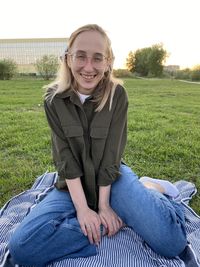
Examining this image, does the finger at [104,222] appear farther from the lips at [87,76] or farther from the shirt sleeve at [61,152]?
the lips at [87,76]

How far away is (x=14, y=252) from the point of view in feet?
6.49

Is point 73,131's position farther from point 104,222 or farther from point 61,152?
point 104,222

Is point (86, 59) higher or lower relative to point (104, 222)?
higher

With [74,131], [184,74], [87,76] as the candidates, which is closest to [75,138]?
[74,131]

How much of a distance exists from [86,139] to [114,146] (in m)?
0.19

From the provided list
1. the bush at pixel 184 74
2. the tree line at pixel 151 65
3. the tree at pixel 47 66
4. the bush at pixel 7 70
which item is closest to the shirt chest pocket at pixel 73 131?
the tree at pixel 47 66

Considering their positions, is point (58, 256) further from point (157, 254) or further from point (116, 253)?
point (157, 254)

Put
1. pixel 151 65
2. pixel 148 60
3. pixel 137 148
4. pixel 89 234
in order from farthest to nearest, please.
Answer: pixel 148 60 → pixel 151 65 → pixel 137 148 → pixel 89 234

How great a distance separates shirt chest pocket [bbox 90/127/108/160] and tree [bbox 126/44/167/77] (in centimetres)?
3487

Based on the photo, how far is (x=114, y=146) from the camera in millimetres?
2328

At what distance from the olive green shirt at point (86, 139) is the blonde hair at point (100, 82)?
0.04 m

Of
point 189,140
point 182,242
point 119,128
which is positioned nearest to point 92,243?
point 182,242

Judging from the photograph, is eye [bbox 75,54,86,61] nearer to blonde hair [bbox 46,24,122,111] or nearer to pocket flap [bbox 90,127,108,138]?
blonde hair [bbox 46,24,122,111]

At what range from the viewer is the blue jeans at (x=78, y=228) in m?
1.98
